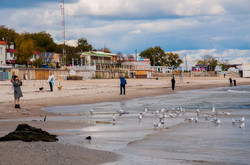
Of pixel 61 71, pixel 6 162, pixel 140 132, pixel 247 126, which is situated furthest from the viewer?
pixel 61 71

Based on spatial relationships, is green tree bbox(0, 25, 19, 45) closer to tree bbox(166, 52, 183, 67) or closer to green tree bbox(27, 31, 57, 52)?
green tree bbox(27, 31, 57, 52)

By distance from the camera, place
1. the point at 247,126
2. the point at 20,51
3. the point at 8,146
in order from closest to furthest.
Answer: the point at 8,146
the point at 247,126
the point at 20,51

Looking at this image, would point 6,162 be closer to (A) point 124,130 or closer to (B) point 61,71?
(A) point 124,130

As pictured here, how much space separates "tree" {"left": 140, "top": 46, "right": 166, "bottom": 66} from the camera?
150 meters

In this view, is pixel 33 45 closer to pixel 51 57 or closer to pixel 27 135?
pixel 51 57

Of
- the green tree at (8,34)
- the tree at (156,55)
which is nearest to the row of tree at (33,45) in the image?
the green tree at (8,34)

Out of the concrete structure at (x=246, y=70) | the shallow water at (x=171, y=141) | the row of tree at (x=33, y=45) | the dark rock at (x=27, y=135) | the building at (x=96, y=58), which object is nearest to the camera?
the shallow water at (x=171, y=141)

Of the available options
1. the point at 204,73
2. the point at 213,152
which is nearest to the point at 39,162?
the point at 213,152

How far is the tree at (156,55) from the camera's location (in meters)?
150

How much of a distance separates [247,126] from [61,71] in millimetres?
65711

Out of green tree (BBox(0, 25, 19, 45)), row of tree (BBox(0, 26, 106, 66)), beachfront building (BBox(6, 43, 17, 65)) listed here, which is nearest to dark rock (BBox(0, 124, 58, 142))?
row of tree (BBox(0, 26, 106, 66))

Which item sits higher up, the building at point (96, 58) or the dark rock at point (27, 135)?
the building at point (96, 58)

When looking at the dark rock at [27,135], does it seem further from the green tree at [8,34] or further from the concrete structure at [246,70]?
the concrete structure at [246,70]

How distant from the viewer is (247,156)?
7137 millimetres
